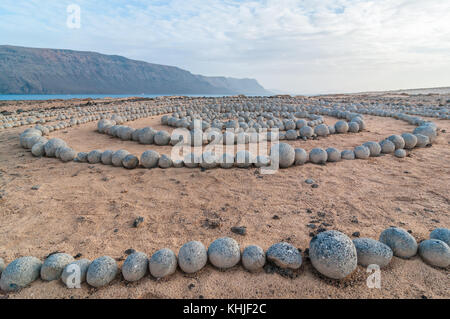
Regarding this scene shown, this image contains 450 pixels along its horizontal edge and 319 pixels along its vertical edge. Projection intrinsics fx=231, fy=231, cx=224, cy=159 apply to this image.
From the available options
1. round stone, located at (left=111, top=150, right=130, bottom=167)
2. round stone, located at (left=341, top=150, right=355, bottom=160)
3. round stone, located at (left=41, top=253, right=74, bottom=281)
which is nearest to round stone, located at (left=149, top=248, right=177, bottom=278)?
round stone, located at (left=41, top=253, right=74, bottom=281)

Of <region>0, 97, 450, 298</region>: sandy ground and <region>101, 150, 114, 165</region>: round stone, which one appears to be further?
<region>101, 150, 114, 165</region>: round stone

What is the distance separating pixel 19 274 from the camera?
2.58m

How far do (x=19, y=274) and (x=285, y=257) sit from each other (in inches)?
118

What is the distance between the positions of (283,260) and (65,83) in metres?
120

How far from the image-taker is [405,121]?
11852mm

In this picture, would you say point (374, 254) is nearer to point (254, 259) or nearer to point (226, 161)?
point (254, 259)

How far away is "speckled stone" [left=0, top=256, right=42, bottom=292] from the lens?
100 inches

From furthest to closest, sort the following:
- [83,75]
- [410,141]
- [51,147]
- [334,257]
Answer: [83,75] → [410,141] → [51,147] → [334,257]

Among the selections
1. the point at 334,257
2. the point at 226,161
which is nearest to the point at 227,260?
the point at 334,257

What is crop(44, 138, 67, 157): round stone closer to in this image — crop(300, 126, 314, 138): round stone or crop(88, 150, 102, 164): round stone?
crop(88, 150, 102, 164): round stone

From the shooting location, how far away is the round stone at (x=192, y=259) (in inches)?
106

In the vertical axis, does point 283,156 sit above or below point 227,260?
above

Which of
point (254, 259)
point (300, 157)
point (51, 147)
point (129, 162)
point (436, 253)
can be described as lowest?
point (254, 259)
